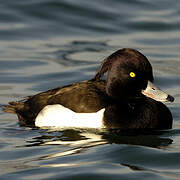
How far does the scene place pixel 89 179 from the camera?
5699mm

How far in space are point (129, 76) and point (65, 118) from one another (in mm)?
852

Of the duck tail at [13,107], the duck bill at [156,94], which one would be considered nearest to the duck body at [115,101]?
the duck bill at [156,94]

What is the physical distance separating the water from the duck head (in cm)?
53

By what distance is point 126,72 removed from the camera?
741 cm

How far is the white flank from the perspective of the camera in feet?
23.8

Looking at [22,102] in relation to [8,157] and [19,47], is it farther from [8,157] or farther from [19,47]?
[19,47]

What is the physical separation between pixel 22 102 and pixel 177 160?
2501mm

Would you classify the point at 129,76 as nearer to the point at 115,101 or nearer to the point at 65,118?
the point at 115,101

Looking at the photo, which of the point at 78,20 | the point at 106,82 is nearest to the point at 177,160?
the point at 106,82

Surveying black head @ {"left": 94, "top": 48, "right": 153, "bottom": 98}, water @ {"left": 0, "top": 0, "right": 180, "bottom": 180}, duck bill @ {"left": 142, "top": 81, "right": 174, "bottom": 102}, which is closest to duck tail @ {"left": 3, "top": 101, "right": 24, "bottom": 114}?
water @ {"left": 0, "top": 0, "right": 180, "bottom": 180}

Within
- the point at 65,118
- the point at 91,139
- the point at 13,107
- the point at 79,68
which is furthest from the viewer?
the point at 79,68

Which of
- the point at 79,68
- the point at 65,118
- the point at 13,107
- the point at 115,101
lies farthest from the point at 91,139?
the point at 79,68

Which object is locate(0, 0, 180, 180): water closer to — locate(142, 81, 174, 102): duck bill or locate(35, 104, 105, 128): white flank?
locate(35, 104, 105, 128): white flank

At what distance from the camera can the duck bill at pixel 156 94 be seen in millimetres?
7410
